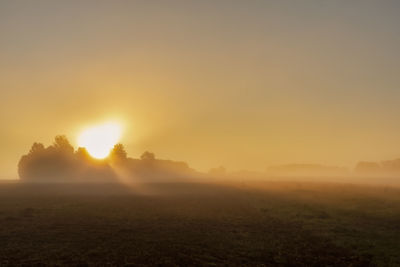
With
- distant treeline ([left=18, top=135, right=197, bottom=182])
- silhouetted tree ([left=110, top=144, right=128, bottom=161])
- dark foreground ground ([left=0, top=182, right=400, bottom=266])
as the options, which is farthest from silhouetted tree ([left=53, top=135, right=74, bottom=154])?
dark foreground ground ([left=0, top=182, right=400, bottom=266])

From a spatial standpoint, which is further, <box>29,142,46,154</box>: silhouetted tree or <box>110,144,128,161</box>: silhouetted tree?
<box>110,144,128,161</box>: silhouetted tree

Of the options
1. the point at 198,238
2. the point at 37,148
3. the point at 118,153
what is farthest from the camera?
the point at 118,153

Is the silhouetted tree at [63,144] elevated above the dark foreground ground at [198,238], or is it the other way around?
the silhouetted tree at [63,144]

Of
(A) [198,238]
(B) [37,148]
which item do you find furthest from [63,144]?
(A) [198,238]

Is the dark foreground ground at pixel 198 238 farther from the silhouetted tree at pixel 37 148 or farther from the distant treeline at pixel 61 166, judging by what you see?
the silhouetted tree at pixel 37 148

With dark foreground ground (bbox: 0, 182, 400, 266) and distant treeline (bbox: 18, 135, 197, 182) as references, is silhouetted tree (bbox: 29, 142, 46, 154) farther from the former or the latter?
dark foreground ground (bbox: 0, 182, 400, 266)

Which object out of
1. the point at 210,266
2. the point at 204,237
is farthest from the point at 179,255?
the point at 204,237

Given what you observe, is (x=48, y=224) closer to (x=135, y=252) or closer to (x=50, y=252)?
(x=50, y=252)

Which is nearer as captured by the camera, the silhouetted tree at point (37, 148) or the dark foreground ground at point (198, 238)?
the dark foreground ground at point (198, 238)

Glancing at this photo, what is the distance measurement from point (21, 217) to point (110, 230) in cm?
1689

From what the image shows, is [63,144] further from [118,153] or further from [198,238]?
[198,238]

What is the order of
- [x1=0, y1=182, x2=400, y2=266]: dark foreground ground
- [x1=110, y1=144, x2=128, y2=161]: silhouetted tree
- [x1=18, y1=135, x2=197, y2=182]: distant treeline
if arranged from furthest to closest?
[x1=110, y1=144, x2=128, y2=161]: silhouetted tree, [x1=18, y1=135, x2=197, y2=182]: distant treeline, [x1=0, y1=182, x2=400, y2=266]: dark foreground ground

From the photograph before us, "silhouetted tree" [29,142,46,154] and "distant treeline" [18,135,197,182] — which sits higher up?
"silhouetted tree" [29,142,46,154]

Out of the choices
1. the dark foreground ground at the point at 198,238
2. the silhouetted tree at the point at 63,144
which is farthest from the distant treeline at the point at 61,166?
the dark foreground ground at the point at 198,238
